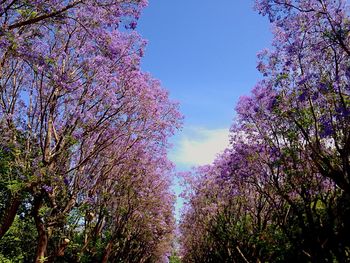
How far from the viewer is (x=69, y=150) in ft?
50.9

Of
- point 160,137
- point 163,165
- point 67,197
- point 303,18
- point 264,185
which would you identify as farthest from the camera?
point 163,165

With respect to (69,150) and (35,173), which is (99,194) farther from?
(35,173)

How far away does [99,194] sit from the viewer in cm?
2280

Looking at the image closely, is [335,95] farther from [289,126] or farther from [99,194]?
[99,194]

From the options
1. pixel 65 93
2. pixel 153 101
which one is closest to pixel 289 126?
pixel 153 101

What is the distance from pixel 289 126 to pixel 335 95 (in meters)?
3.29

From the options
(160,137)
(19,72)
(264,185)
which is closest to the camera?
A: (19,72)

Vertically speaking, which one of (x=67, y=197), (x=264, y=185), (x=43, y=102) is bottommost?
(x=67, y=197)

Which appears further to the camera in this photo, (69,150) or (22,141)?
(69,150)

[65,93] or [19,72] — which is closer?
[65,93]

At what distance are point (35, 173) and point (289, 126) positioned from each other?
999cm

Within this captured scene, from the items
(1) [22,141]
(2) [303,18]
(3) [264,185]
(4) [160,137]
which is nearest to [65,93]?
(1) [22,141]

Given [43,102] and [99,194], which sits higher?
[43,102]

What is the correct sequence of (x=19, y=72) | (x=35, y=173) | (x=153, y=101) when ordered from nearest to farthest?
(x=35, y=173) → (x=19, y=72) → (x=153, y=101)
